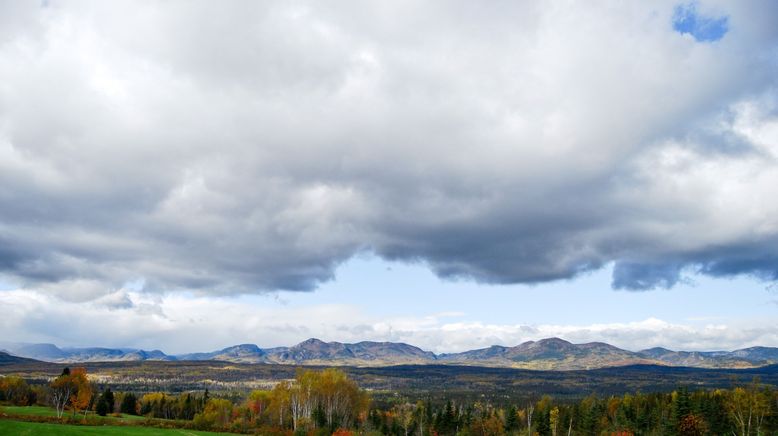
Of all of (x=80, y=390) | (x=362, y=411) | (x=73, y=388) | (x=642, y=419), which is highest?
(x=73, y=388)

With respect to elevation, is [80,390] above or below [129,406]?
above

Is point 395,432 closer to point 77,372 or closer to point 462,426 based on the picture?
point 462,426

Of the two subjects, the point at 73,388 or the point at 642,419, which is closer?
Result: the point at 73,388

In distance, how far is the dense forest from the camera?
117875 mm

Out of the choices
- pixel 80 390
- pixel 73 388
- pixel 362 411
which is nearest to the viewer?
pixel 80 390

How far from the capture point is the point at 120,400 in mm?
171125

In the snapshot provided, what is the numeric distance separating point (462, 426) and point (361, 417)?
99.3 ft

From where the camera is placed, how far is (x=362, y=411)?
148375 mm

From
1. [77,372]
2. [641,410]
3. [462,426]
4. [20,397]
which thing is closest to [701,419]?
[641,410]

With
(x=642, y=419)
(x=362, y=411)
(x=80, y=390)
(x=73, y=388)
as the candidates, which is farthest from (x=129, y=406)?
(x=642, y=419)

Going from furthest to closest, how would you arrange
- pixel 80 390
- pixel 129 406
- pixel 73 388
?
Answer: 1. pixel 129 406
2. pixel 73 388
3. pixel 80 390

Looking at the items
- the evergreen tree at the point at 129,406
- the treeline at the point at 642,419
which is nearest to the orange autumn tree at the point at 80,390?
the evergreen tree at the point at 129,406

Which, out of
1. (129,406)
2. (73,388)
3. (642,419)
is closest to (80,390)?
(73,388)

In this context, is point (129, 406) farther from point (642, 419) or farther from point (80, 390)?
point (642, 419)
